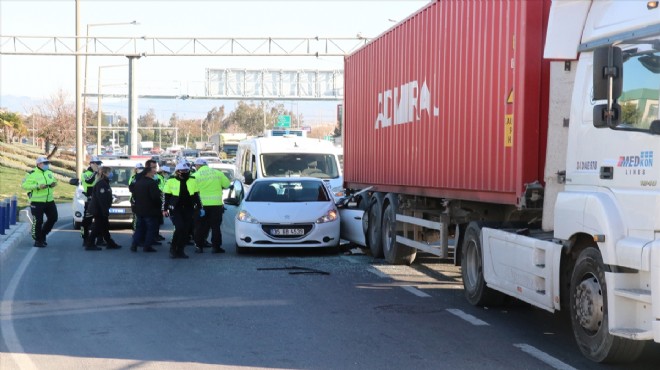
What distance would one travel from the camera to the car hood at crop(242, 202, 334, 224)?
55.5ft

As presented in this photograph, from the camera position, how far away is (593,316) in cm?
774

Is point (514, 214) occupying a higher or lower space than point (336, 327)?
higher

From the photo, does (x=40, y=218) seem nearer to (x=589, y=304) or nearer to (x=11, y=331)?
(x=11, y=331)

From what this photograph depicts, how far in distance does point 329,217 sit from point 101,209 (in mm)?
4558

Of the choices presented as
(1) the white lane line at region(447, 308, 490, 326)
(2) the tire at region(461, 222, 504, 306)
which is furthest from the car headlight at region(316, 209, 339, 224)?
(1) the white lane line at region(447, 308, 490, 326)

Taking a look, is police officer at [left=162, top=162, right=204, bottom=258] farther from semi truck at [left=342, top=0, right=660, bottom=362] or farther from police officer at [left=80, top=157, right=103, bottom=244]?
semi truck at [left=342, top=0, right=660, bottom=362]

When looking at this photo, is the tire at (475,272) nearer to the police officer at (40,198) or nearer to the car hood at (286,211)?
the car hood at (286,211)

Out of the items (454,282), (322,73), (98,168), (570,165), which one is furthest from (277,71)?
(570,165)

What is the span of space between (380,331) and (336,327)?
48cm

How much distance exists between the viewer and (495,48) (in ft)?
35.3

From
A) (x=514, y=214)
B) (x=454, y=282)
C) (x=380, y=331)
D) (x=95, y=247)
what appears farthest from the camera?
(x=95, y=247)

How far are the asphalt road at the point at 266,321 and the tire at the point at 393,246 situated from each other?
0.25m

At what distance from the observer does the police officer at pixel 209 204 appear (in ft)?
59.0

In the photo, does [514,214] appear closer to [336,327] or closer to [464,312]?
[464,312]
